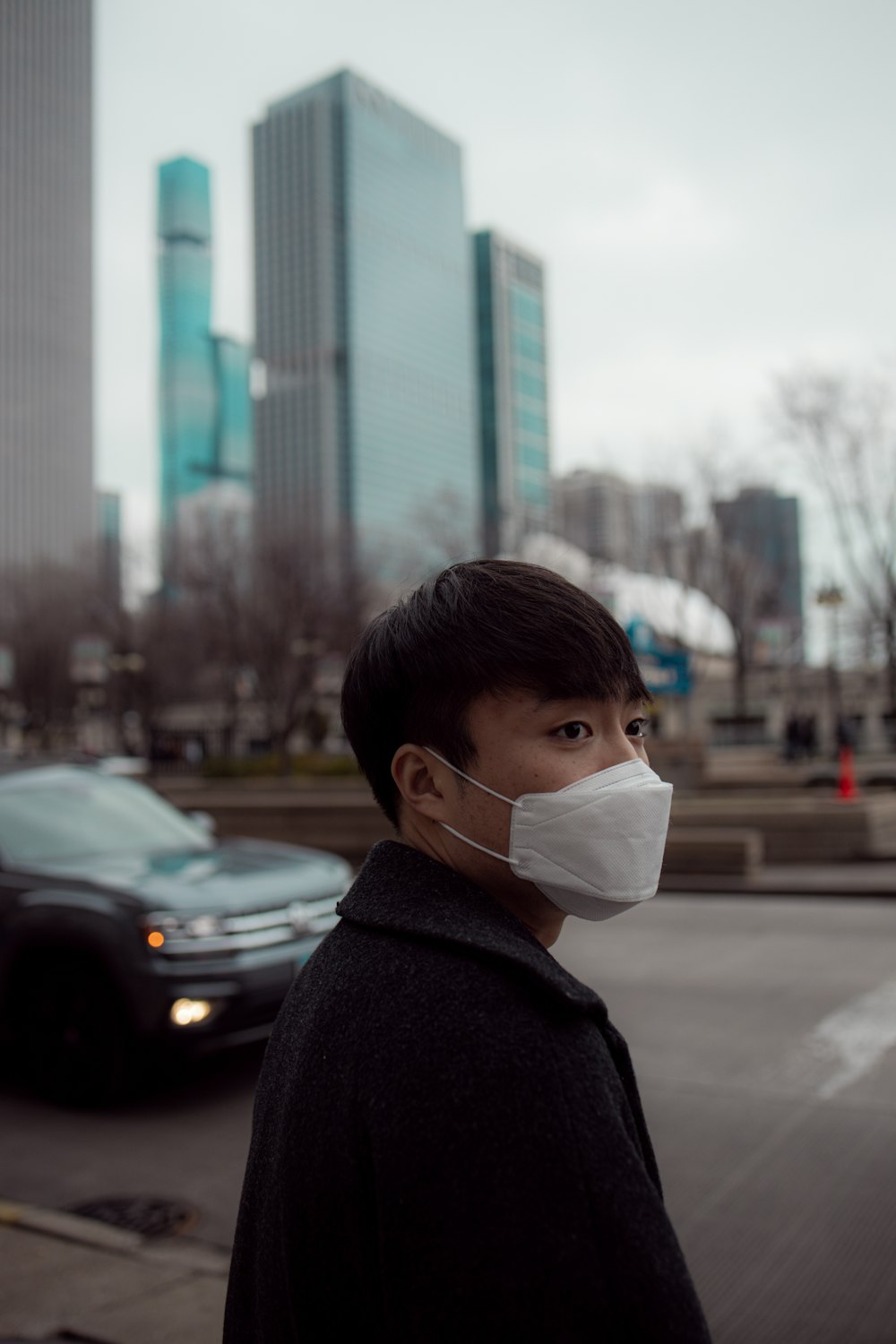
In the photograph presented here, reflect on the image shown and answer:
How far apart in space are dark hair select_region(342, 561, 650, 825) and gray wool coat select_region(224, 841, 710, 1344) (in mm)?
207

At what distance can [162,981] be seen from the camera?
6164 mm

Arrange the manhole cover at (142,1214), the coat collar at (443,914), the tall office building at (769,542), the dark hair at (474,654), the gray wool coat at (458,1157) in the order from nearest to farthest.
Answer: the gray wool coat at (458,1157) → the coat collar at (443,914) → the dark hair at (474,654) → the manhole cover at (142,1214) → the tall office building at (769,542)

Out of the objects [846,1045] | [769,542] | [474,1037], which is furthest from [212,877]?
[769,542]

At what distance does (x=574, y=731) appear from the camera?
4.83 ft

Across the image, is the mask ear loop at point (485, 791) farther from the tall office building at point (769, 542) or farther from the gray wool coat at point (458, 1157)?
the tall office building at point (769, 542)

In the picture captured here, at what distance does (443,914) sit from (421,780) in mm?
222

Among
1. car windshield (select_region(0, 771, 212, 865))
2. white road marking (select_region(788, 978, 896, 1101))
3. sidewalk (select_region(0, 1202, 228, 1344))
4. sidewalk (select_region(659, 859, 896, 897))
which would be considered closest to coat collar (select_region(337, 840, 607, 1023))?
sidewalk (select_region(0, 1202, 228, 1344))

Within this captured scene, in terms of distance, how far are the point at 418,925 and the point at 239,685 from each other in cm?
4467

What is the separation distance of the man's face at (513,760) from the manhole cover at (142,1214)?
4.01 m

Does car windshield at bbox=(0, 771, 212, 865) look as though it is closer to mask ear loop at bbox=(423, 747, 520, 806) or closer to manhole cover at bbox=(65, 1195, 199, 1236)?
manhole cover at bbox=(65, 1195, 199, 1236)

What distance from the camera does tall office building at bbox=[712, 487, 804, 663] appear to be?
3916cm

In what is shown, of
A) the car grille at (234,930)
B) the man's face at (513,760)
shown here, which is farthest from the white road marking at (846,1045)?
the man's face at (513,760)

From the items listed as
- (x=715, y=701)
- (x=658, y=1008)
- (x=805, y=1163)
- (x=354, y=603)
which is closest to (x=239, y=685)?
(x=354, y=603)

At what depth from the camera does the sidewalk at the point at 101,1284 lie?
3.74 metres
